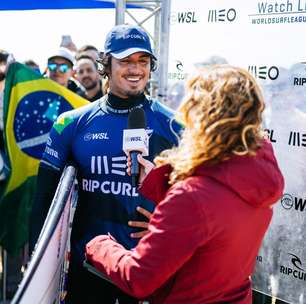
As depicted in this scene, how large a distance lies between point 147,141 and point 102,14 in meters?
6.67

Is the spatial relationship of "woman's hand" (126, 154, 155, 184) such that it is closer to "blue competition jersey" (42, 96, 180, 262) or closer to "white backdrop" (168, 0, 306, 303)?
"blue competition jersey" (42, 96, 180, 262)

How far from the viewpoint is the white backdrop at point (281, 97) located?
3.38m

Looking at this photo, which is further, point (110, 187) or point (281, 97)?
Result: point (281, 97)

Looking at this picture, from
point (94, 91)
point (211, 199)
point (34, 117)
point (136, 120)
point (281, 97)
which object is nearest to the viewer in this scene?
point (211, 199)

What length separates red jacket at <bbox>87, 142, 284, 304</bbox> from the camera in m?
1.57

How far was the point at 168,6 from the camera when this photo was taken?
15.2 feet

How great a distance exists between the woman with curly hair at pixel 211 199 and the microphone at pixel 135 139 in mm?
624

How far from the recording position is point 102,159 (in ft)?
8.24

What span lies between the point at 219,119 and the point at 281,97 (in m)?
1.99

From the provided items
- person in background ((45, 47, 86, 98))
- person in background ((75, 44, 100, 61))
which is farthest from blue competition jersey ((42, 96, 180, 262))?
→ person in background ((75, 44, 100, 61))

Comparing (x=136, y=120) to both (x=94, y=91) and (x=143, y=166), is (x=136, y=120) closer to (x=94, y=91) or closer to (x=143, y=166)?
(x=143, y=166)

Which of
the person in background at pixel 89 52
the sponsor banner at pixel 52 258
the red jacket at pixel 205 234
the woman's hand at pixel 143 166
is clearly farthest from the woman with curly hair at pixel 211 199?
the person in background at pixel 89 52

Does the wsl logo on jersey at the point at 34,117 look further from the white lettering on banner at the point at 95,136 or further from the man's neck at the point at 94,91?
the white lettering on banner at the point at 95,136

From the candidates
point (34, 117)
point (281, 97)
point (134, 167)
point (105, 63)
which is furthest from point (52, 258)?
point (34, 117)
